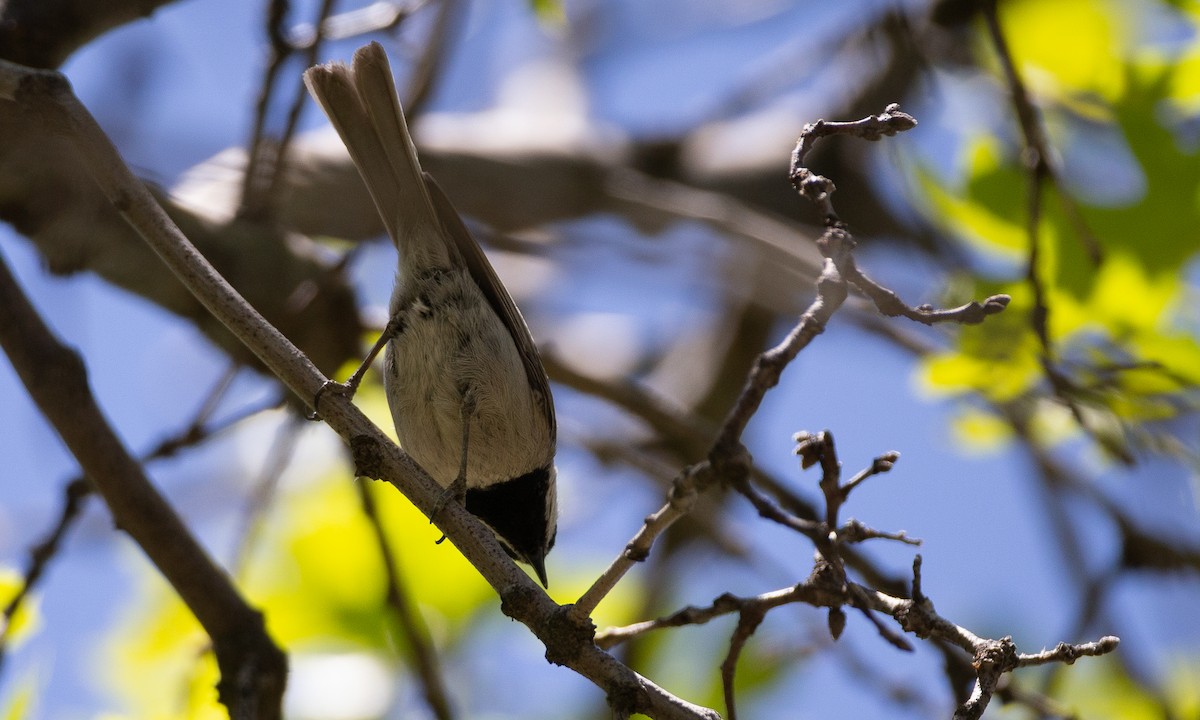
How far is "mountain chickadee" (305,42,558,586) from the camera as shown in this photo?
2969 millimetres

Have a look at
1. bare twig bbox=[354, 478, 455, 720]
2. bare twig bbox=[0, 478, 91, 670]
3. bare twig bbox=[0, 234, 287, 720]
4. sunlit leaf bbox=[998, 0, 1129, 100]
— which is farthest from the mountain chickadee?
sunlit leaf bbox=[998, 0, 1129, 100]

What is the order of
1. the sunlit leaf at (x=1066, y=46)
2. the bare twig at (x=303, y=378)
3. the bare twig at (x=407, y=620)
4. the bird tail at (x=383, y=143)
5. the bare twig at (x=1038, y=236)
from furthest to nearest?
the sunlit leaf at (x=1066, y=46) < the bare twig at (x=407, y=620) < the bird tail at (x=383, y=143) < the bare twig at (x=1038, y=236) < the bare twig at (x=303, y=378)

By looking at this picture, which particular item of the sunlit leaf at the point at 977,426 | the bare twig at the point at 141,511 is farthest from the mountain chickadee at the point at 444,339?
the sunlit leaf at the point at 977,426

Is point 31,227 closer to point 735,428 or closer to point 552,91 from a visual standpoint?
point 735,428

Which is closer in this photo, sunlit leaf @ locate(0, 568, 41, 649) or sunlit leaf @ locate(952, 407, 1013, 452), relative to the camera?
sunlit leaf @ locate(0, 568, 41, 649)

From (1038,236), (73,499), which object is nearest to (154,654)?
(73,499)

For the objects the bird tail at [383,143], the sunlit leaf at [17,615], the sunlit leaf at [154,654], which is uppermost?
the bird tail at [383,143]

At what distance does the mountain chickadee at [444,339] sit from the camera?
2.97 metres

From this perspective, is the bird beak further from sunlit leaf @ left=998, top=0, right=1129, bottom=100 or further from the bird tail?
sunlit leaf @ left=998, top=0, right=1129, bottom=100

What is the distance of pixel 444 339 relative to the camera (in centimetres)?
312

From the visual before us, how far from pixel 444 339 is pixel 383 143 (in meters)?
0.58

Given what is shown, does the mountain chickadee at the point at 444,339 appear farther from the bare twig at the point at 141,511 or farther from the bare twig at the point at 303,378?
the bare twig at the point at 303,378

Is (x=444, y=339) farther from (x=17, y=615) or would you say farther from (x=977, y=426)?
(x=977, y=426)

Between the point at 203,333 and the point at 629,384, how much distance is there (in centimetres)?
130
